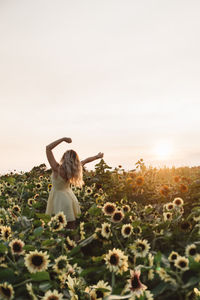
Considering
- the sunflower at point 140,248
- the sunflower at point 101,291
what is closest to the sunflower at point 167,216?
the sunflower at point 140,248

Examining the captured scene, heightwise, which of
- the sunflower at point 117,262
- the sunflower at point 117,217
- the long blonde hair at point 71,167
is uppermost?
the long blonde hair at point 71,167

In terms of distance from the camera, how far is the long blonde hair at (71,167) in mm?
5545

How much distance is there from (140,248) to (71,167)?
2.92m

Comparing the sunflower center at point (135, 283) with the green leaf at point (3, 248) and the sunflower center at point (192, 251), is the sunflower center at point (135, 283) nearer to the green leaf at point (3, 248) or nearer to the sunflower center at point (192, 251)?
the sunflower center at point (192, 251)

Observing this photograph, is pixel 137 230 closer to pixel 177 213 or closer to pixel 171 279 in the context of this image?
pixel 177 213

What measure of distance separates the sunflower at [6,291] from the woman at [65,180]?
10.8ft

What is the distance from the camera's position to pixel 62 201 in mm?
5480

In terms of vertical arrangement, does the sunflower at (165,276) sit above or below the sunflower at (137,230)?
below

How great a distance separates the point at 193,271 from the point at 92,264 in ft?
2.93

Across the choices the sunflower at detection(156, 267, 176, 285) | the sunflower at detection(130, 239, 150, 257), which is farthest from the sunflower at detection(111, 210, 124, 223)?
the sunflower at detection(156, 267, 176, 285)

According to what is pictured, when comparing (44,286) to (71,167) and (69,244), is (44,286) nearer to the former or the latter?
(69,244)

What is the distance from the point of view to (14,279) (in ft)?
7.39

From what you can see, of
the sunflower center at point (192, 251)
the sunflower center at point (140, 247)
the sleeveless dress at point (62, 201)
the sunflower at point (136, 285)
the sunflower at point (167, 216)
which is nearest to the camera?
the sunflower at point (136, 285)

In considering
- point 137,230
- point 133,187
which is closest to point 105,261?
point 137,230
